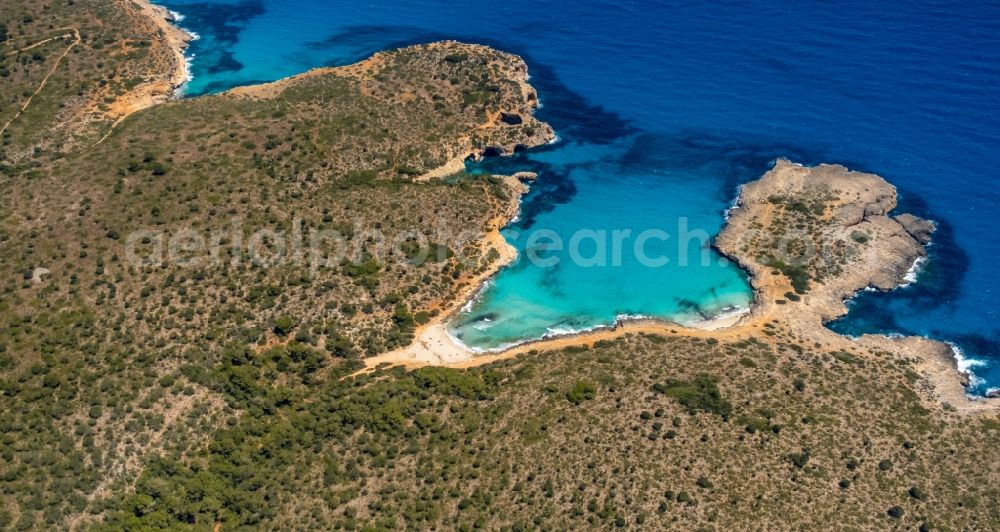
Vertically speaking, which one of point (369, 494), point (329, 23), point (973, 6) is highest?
point (973, 6)

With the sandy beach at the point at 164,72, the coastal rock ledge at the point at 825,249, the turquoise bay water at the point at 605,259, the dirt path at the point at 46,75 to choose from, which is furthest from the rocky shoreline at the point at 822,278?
the dirt path at the point at 46,75

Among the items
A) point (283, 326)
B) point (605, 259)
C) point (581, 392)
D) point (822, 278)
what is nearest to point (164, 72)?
point (283, 326)

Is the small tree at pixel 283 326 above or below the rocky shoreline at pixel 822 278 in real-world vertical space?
below

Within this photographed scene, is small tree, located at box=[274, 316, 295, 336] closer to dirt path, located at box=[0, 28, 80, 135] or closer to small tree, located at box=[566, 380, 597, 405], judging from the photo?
small tree, located at box=[566, 380, 597, 405]

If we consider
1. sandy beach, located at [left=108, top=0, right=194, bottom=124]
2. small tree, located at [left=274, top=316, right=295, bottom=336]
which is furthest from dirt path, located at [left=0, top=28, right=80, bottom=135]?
small tree, located at [left=274, top=316, right=295, bottom=336]

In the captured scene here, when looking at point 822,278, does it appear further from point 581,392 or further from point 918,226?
point 581,392

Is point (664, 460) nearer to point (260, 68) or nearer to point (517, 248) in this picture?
point (517, 248)

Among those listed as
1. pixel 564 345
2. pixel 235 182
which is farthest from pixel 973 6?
pixel 235 182

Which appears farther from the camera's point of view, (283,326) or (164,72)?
(164,72)

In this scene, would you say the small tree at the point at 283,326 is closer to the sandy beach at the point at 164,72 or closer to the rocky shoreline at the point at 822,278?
the rocky shoreline at the point at 822,278
